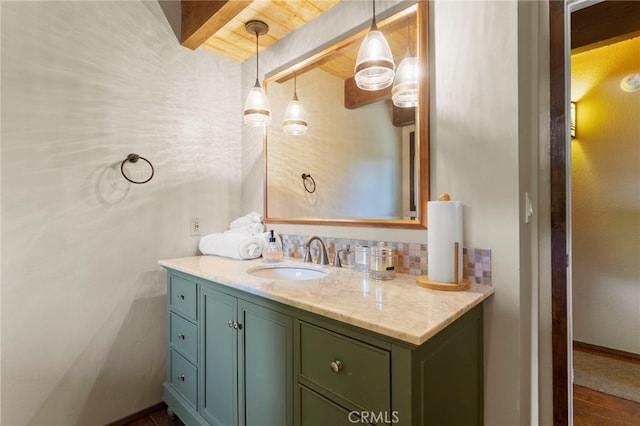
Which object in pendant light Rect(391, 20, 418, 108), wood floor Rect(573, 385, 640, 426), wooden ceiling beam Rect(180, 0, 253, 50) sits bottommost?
wood floor Rect(573, 385, 640, 426)

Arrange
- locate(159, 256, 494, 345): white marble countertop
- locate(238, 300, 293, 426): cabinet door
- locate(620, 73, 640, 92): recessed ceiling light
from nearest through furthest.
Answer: locate(159, 256, 494, 345): white marble countertop < locate(238, 300, 293, 426): cabinet door < locate(620, 73, 640, 92): recessed ceiling light

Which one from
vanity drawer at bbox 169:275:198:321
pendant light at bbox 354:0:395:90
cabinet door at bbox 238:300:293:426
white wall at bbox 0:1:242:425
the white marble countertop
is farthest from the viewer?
vanity drawer at bbox 169:275:198:321

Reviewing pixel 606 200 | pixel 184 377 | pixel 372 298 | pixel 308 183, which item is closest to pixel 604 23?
pixel 606 200

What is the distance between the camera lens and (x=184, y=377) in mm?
1640

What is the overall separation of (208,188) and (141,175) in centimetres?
42

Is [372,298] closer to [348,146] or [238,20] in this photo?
[348,146]

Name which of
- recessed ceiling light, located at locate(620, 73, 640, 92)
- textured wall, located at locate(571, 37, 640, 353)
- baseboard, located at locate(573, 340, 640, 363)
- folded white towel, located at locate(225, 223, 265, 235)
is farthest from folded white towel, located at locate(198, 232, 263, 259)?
recessed ceiling light, located at locate(620, 73, 640, 92)

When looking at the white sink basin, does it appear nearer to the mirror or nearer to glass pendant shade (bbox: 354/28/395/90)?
the mirror

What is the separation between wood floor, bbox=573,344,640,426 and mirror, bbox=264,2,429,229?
1.48 meters

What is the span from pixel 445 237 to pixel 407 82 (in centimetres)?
67

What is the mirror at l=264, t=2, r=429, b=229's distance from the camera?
1.37 meters

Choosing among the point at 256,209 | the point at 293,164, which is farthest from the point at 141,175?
the point at 293,164

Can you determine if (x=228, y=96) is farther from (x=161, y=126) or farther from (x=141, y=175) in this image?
(x=141, y=175)

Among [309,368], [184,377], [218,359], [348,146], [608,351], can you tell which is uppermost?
[348,146]
